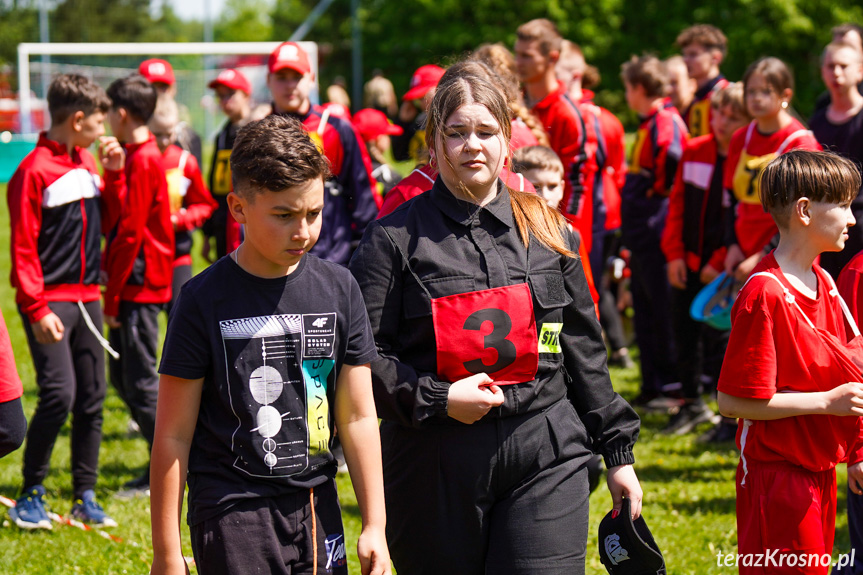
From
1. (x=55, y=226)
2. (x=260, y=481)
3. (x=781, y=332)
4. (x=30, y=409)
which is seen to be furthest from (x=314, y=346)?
(x=30, y=409)

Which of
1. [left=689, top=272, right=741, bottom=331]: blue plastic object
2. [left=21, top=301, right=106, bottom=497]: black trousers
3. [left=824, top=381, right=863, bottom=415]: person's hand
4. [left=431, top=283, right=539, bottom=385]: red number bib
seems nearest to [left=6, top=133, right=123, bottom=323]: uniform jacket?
[left=21, top=301, right=106, bottom=497]: black trousers

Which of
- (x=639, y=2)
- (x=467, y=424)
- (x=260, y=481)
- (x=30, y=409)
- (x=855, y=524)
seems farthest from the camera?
(x=639, y=2)

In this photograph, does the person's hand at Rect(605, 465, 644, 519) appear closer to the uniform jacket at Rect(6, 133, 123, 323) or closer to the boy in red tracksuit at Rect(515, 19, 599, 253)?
the uniform jacket at Rect(6, 133, 123, 323)

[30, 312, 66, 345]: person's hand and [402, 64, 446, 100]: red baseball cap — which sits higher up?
[402, 64, 446, 100]: red baseball cap

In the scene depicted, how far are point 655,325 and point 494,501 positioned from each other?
4.96 meters

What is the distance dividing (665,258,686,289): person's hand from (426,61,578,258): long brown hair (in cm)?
394

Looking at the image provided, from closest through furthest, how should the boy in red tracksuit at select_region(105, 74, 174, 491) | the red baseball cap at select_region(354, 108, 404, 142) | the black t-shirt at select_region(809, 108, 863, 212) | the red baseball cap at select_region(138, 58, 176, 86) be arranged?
the boy in red tracksuit at select_region(105, 74, 174, 491), the black t-shirt at select_region(809, 108, 863, 212), the red baseball cap at select_region(138, 58, 176, 86), the red baseball cap at select_region(354, 108, 404, 142)

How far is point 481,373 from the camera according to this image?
9.09ft

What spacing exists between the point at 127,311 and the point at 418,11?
4474 centimetres

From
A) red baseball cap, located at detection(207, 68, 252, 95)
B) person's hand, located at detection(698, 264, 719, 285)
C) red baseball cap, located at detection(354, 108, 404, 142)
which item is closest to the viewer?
person's hand, located at detection(698, 264, 719, 285)

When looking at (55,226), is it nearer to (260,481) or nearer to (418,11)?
(260,481)

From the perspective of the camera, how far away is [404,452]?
2.93 metres

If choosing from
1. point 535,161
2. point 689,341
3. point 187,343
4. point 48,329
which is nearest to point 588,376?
point 187,343

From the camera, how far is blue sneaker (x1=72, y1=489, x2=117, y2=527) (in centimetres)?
521
